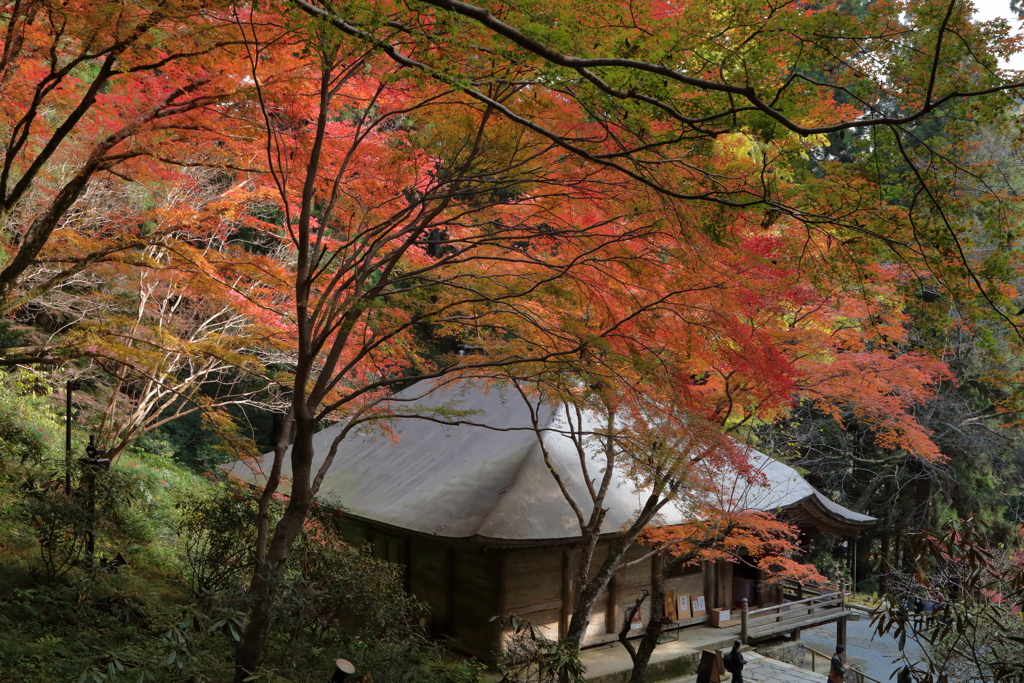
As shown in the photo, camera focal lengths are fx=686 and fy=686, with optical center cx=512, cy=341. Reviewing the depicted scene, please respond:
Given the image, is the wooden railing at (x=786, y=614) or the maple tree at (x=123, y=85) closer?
the maple tree at (x=123, y=85)

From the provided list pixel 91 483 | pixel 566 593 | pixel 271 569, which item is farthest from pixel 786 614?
pixel 91 483

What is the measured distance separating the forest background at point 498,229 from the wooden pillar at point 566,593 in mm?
1613

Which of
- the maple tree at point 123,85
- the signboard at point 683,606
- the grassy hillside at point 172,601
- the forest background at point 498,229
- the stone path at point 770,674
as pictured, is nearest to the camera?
the forest background at point 498,229

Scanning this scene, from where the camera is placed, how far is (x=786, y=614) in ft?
42.9

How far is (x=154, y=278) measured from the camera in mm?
11773

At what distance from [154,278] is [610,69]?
1059cm

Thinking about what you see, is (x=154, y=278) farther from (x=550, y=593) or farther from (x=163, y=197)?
(x=550, y=593)

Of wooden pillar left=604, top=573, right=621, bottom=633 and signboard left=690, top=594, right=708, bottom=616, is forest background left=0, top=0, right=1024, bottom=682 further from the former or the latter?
signboard left=690, top=594, right=708, bottom=616

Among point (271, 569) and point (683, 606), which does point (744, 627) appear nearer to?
point (683, 606)

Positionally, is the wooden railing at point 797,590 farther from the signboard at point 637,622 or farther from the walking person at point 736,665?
the walking person at point 736,665

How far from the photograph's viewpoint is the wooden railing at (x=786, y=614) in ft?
40.0

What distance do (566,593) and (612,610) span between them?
1.22 m

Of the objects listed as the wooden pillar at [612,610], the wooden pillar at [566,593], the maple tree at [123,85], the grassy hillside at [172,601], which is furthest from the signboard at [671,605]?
the maple tree at [123,85]

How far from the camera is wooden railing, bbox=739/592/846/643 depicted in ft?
40.0
